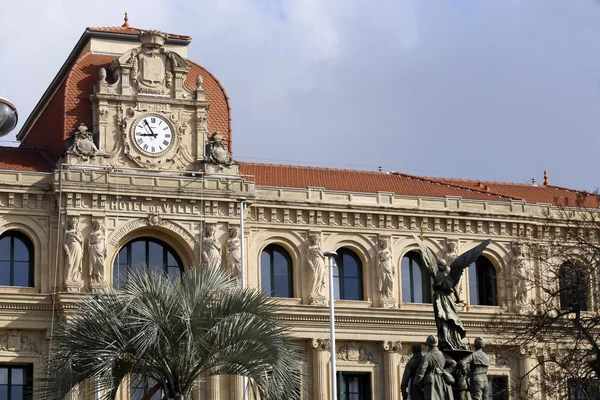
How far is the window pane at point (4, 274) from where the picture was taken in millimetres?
70812

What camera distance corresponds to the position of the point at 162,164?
241 ft

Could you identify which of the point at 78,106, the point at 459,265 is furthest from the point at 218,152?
the point at 459,265

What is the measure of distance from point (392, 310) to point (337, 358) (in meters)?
3.44

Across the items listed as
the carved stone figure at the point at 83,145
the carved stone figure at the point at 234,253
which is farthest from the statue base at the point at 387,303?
the carved stone figure at the point at 83,145

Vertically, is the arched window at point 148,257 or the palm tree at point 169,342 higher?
the arched window at point 148,257

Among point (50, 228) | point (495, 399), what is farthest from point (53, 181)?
point (495, 399)

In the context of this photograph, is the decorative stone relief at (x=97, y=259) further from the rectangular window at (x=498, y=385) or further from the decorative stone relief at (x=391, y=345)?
the rectangular window at (x=498, y=385)

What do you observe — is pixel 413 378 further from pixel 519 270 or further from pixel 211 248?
pixel 519 270

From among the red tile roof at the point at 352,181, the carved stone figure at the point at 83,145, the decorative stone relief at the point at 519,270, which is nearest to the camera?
the carved stone figure at the point at 83,145

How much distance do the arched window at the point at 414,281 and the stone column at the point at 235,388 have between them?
31.9ft

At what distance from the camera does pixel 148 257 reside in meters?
72.8

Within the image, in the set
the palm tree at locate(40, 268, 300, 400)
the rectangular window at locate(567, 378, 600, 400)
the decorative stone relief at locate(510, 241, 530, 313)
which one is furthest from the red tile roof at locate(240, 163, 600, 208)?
the palm tree at locate(40, 268, 300, 400)

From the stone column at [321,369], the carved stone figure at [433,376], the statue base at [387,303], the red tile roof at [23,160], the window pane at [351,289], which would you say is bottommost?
the carved stone figure at [433,376]

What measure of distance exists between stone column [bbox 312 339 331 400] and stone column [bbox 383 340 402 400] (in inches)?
110
